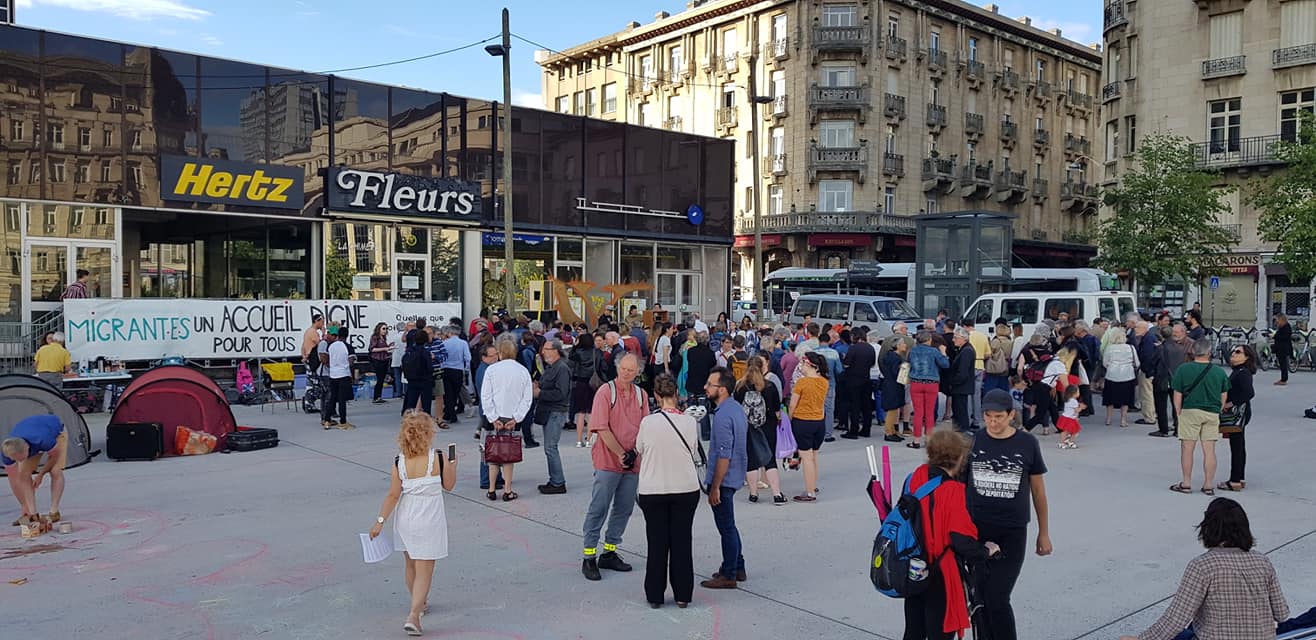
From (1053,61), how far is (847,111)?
2084 cm

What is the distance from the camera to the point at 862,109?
164 feet

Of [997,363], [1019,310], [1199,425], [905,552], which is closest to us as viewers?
[905,552]

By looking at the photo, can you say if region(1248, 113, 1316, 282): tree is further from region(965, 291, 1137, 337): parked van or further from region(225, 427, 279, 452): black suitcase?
region(225, 427, 279, 452): black suitcase

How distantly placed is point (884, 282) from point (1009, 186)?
20.1 meters

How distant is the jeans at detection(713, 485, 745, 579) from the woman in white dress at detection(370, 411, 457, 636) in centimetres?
202

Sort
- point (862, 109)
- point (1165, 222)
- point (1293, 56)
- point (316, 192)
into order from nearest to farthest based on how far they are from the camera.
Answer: point (316, 192) < point (1165, 222) < point (1293, 56) < point (862, 109)

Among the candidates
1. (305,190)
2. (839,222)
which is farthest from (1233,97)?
(305,190)

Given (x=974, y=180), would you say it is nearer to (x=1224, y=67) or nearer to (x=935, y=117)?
(x=935, y=117)

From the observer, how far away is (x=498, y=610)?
6480 millimetres

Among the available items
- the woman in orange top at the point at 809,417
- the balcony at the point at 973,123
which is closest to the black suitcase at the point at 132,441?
the woman in orange top at the point at 809,417

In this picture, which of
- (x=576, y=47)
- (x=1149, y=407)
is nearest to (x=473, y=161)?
(x=1149, y=407)

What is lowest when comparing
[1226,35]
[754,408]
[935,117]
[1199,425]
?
[1199,425]

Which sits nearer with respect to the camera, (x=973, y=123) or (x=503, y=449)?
(x=503, y=449)

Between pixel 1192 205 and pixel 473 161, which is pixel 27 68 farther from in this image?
pixel 1192 205
